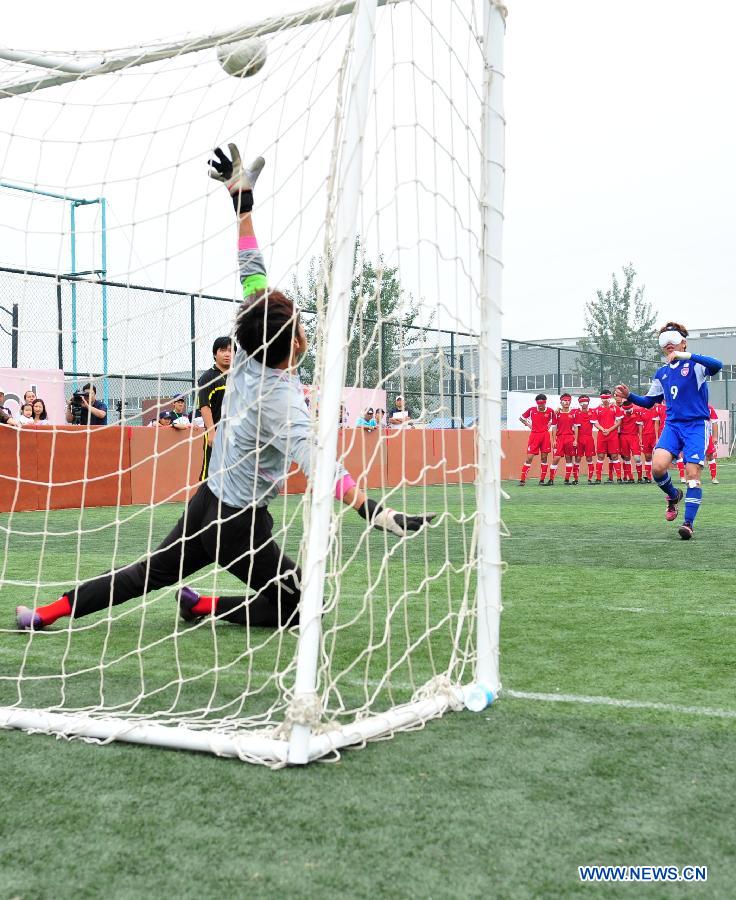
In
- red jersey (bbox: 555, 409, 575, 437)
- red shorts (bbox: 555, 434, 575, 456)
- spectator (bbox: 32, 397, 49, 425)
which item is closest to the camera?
spectator (bbox: 32, 397, 49, 425)

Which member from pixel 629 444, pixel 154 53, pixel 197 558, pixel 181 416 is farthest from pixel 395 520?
pixel 629 444

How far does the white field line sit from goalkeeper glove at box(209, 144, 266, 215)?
2.18m

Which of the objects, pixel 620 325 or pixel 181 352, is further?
pixel 620 325

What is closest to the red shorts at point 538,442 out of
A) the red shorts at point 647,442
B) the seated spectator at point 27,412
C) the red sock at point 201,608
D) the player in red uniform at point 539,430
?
the player in red uniform at point 539,430

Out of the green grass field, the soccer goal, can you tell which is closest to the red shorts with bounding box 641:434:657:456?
the green grass field

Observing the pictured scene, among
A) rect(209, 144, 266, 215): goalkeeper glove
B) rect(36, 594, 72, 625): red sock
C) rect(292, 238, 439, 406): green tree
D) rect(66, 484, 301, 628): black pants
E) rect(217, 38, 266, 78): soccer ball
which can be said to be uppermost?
rect(217, 38, 266, 78): soccer ball

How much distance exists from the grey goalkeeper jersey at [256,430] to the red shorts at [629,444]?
65.4 feet

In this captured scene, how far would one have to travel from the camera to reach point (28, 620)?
482 cm

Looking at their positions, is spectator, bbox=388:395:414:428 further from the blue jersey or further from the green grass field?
the blue jersey

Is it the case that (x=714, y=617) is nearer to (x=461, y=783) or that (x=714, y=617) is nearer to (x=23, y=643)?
(x=461, y=783)

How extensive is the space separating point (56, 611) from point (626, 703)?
2590mm

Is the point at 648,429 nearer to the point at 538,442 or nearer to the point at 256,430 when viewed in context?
the point at 538,442

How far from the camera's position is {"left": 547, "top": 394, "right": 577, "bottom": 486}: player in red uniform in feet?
75.1

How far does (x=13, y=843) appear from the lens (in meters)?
2.45
